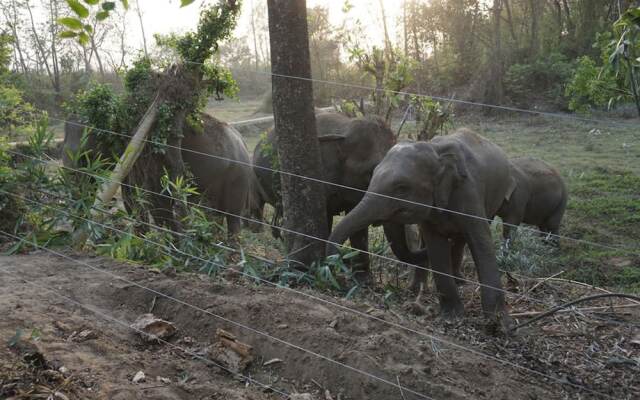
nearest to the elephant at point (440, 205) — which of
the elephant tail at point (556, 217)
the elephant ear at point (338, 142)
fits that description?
the elephant ear at point (338, 142)

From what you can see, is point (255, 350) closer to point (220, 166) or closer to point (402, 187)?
point (402, 187)

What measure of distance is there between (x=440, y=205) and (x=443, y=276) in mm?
611

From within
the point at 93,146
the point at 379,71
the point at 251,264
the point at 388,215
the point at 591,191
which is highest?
the point at 379,71

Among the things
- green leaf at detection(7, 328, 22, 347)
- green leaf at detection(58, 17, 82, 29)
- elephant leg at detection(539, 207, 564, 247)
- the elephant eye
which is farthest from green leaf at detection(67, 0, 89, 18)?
elephant leg at detection(539, 207, 564, 247)

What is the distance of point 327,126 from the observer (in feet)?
23.0

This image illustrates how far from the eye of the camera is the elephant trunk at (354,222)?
5.08 metres

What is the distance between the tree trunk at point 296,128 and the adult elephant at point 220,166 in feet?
8.58

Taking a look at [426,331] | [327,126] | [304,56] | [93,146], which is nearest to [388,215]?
[426,331]

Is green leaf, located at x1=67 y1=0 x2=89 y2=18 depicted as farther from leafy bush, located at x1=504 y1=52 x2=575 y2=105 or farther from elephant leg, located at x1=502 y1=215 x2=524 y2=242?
leafy bush, located at x1=504 y1=52 x2=575 y2=105

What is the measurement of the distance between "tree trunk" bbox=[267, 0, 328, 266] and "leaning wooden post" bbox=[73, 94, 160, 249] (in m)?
1.45

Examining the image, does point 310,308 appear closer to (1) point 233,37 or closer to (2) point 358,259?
(2) point 358,259

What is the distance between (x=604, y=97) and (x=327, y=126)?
4.81 metres

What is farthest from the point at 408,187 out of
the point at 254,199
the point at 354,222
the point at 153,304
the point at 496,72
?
the point at 496,72

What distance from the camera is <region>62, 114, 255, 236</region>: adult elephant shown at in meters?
8.45
